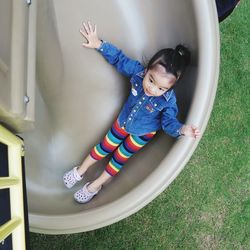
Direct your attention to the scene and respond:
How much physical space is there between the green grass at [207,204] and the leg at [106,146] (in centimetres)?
29

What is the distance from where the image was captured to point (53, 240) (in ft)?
5.31

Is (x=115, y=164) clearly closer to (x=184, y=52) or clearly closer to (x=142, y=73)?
(x=142, y=73)

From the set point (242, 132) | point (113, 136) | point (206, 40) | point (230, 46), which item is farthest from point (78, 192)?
point (230, 46)

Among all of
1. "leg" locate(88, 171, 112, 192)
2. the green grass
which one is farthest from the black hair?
the green grass

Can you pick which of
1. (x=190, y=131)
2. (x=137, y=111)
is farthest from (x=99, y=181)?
(x=190, y=131)

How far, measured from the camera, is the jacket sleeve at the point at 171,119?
4.26ft

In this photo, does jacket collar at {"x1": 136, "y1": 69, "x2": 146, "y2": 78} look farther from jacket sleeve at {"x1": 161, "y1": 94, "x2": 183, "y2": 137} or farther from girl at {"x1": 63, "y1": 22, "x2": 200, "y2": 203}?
jacket sleeve at {"x1": 161, "y1": 94, "x2": 183, "y2": 137}

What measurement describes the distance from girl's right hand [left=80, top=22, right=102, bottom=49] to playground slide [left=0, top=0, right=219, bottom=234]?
2 centimetres

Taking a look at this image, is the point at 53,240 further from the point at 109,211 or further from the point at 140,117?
the point at 140,117

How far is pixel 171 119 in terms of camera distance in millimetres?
1325

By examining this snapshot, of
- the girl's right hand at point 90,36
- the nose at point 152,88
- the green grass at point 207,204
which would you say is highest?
the girl's right hand at point 90,36

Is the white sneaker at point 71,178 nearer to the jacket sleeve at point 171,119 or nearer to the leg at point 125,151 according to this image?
the leg at point 125,151

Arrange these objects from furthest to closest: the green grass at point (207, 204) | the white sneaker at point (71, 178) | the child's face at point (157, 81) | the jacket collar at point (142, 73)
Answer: the green grass at point (207, 204) < the white sneaker at point (71, 178) < the jacket collar at point (142, 73) < the child's face at point (157, 81)

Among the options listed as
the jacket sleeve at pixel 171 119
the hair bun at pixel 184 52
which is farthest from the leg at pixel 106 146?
the hair bun at pixel 184 52
